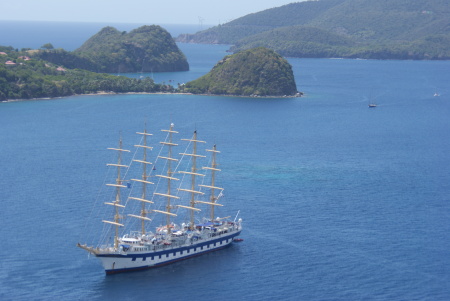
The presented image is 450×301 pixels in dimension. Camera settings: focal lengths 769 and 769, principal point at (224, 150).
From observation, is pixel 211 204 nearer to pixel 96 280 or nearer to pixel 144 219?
pixel 144 219

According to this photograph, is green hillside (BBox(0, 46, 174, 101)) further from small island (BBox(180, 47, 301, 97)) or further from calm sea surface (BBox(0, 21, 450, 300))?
small island (BBox(180, 47, 301, 97))

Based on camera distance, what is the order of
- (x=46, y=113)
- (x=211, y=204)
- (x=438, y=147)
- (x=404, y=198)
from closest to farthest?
(x=211, y=204) < (x=404, y=198) < (x=438, y=147) < (x=46, y=113)

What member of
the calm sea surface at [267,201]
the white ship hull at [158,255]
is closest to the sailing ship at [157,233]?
the white ship hull at [158,255]

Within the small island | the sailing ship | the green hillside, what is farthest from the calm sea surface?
the small island

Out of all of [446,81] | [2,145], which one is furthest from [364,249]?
[446,81]

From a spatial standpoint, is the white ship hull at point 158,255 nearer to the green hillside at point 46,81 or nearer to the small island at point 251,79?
the green hillside at point 46,81

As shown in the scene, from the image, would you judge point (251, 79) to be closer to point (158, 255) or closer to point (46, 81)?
point (46, 81)
